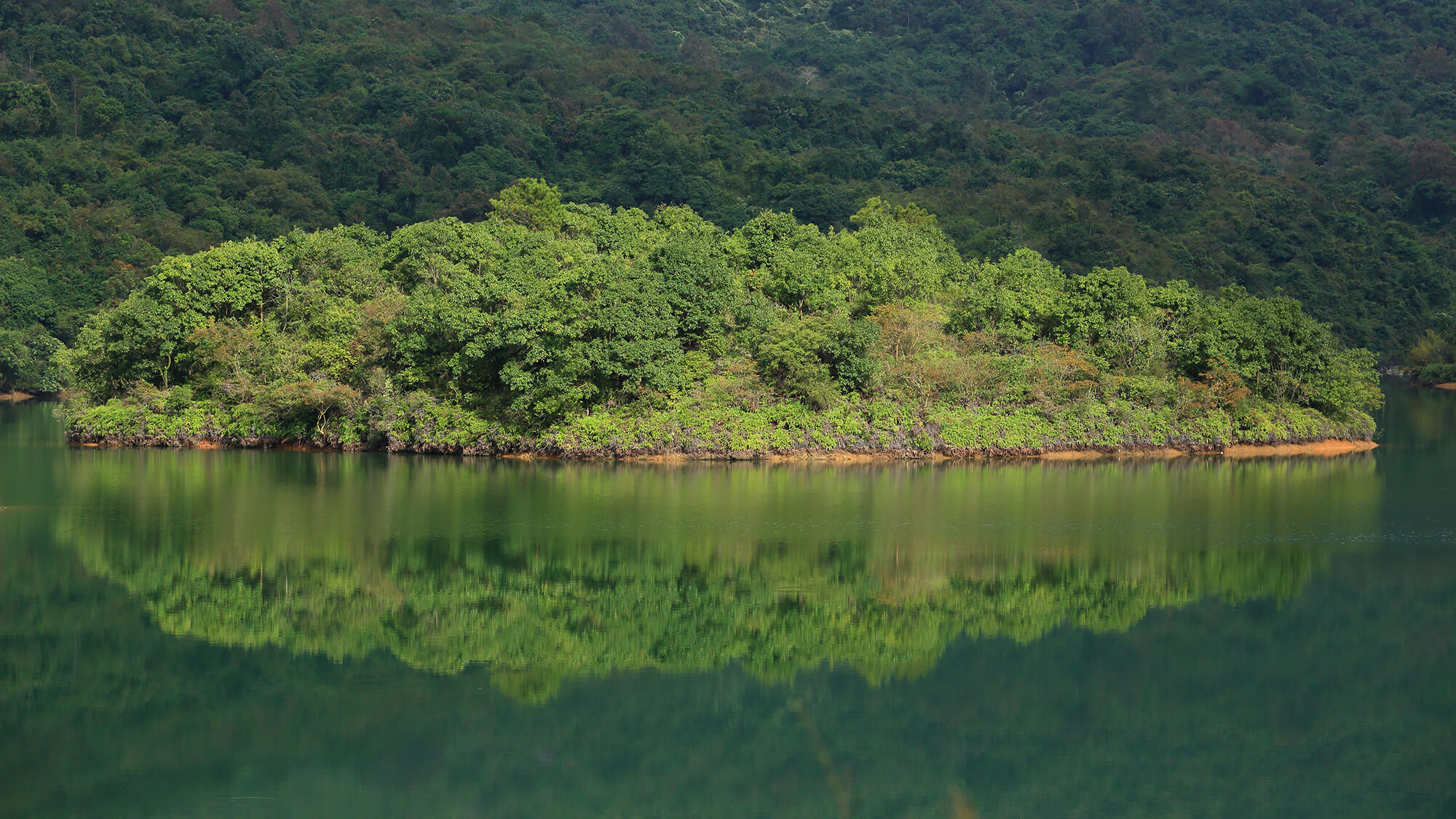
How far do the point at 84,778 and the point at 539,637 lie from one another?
23.1 feet

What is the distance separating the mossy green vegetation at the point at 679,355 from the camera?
42406 millimetres

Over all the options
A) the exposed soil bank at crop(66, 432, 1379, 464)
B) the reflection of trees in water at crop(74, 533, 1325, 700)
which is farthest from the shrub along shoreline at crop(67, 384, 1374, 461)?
the reflection of trees in water at crop(74, 533, 1325, 700)

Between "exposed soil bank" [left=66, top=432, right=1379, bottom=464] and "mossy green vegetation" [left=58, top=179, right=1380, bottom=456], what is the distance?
170 millimetres

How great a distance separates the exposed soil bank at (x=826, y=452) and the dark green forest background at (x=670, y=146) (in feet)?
94.8

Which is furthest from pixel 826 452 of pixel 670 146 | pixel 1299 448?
pixel 670 146

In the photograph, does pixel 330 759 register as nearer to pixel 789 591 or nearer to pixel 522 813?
pixel 522 813

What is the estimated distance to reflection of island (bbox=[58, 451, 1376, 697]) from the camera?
70.2 ft

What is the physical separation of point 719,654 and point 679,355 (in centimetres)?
2278

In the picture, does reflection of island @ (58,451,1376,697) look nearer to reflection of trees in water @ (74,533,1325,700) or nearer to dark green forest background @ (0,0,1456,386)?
reflection of trees in water @ (74,533,1325,700)

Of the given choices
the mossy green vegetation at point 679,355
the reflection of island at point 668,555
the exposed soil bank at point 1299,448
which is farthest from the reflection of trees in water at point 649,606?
the exposed soil bank at point 1299,448

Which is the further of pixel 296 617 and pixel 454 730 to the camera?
pixel 296 617

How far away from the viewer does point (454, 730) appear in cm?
1731

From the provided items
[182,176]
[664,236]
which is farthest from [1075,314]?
[182,176]

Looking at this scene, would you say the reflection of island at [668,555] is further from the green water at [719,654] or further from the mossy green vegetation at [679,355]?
the mossy green vegetation at [679,355]
